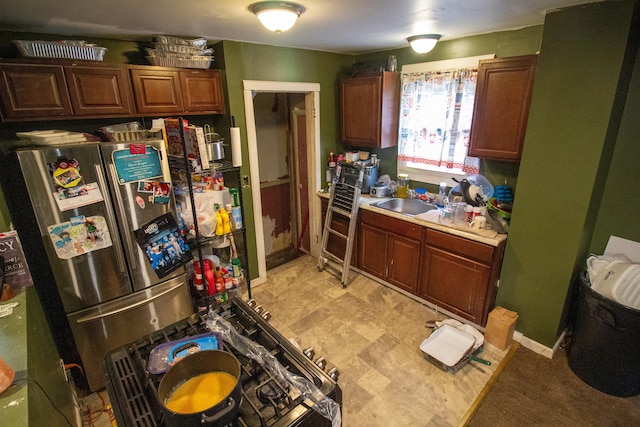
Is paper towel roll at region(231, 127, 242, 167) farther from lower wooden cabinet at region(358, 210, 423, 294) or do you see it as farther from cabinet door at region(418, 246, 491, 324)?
cabinet door at region(418, 246, 491, 324)

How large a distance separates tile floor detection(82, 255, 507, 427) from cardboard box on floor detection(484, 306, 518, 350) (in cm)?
7

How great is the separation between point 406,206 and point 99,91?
2835 mm

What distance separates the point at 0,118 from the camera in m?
1.97

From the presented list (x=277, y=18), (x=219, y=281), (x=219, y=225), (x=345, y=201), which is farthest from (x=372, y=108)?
(x=219, y=281)

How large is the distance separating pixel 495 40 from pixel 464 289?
6.79 ft

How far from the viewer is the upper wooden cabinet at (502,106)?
2297 millimetres

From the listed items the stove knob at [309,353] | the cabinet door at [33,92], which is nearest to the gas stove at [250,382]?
the stove knob at [309,353]

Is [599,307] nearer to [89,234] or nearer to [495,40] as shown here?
[495,40]

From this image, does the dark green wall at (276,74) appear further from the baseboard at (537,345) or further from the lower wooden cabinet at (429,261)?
the baseboard at (537,345)

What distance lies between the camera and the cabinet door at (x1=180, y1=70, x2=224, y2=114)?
2.63m

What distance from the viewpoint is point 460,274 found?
2686 millimetres

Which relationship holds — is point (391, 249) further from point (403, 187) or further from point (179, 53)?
point (179, 53)

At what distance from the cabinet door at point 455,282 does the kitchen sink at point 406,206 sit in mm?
551

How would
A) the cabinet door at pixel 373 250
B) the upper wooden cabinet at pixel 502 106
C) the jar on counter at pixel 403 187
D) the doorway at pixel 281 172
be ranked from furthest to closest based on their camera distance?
the doorway at pixel 281 172 → the jar on counter at pixel 403 187 → the cabinet door at pixel 373 250 → the upper wooden cabinet at pixel 502 106
